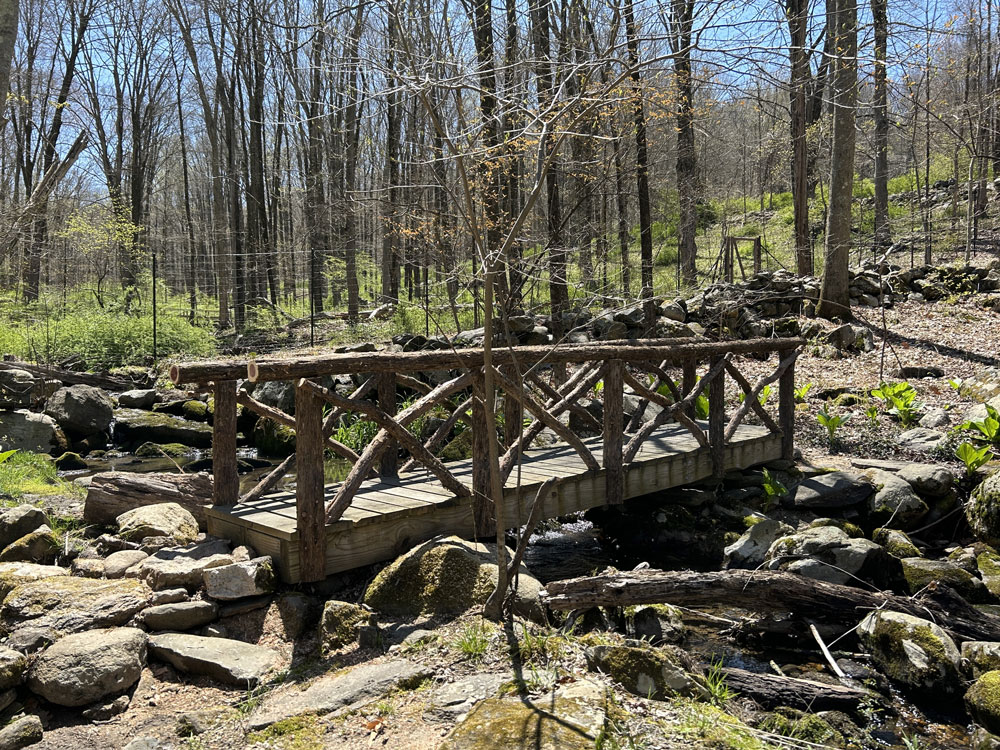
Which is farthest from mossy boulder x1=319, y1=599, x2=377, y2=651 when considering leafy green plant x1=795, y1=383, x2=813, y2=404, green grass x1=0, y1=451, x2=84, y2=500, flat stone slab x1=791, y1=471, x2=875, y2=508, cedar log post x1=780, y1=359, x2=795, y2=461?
leafy green plant x1=795, y1=383, x2=813, y2=404

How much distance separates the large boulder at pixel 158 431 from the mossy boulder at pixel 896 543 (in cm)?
1006

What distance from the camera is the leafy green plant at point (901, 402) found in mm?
9680

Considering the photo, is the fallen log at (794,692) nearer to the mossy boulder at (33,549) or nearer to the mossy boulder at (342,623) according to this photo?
the mossy boulder at (342,623)

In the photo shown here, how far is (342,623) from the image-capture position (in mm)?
4262

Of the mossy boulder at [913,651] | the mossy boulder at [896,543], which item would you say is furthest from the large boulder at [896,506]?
the mossy boulder at [913,651]

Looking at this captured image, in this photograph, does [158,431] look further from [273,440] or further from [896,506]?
[896,506]

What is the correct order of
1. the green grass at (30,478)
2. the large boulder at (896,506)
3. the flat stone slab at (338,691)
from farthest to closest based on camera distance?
the green grass at (30,478) → the large boulder at (896,506) → the flat stone slab at (338,691)

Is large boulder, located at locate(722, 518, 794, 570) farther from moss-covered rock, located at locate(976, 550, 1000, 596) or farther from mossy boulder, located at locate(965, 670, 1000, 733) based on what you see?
mossy boulder, located at locate(965, 670, 1000, 733)

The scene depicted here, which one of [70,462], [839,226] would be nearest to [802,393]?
[839,226]

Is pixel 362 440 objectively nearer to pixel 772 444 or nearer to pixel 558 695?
pixel 772 444

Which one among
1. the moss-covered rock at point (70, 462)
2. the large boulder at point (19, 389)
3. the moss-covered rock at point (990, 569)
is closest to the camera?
the moss-covered rock at point (990, 569)

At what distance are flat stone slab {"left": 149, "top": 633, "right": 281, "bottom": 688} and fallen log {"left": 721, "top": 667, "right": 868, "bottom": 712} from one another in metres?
2.56

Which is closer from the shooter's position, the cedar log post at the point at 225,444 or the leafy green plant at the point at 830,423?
the cedar log post at the point at 225,444

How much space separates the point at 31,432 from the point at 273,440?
140 inches
